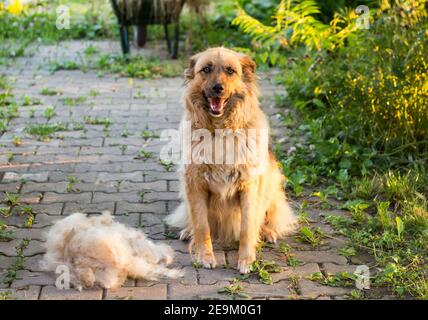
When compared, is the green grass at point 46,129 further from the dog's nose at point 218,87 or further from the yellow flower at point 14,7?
the yellow flower at point 14,7

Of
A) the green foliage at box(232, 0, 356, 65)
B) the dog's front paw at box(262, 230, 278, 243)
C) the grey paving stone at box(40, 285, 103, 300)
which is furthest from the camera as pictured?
the green foliage at box(232, 0, 356, 65)

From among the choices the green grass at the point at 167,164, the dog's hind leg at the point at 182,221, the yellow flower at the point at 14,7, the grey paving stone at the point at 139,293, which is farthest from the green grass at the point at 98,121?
the yellow flower at the point at 14,7

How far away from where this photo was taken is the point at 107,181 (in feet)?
19.5

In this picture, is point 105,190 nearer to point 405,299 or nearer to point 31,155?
point 31,155

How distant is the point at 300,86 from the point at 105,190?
3085 mm

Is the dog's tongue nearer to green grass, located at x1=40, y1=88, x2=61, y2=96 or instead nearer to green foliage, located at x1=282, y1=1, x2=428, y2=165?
green foliage, located at x1=282, y1=1, x2=428, y2=165

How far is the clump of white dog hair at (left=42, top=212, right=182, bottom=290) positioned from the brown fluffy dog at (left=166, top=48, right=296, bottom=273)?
32 cm

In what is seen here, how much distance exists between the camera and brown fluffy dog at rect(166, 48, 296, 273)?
4.50 m

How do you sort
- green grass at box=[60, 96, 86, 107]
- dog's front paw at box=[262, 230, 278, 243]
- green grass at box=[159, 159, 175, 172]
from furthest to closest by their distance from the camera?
green grass at box=[60, 96, 86, 107], green grass at box=[159, 159, 175, 172], dog's front paw at box=[262, 230, 278, 243]

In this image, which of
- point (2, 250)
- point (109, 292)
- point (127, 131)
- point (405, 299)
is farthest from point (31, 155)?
point (405, 299)

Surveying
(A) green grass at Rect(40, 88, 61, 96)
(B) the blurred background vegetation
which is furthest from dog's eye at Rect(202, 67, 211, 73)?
(A) green grass at Rect(40, 88, 61, 96)

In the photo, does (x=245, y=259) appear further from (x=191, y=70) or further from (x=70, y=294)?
(x=191, y=70)

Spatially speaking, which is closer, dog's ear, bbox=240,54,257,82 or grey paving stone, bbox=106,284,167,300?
grey paving stone, bbox=106,284,167,300

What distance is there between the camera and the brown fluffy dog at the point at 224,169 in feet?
14.8
